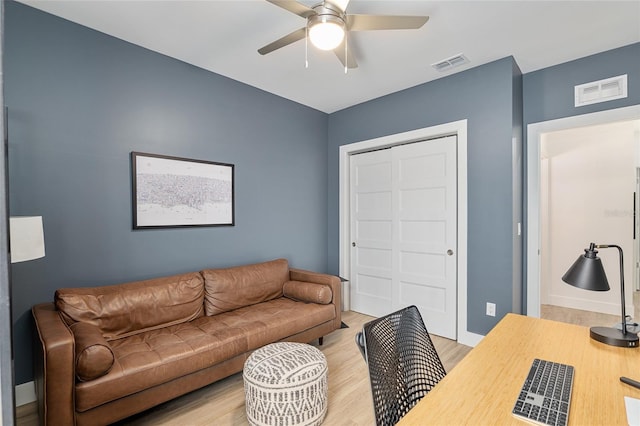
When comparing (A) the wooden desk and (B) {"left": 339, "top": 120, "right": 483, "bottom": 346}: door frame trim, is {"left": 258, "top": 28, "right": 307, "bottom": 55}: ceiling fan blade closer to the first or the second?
(B) {"left": 339, "top": 120, "right": 483, "bottom": 346}: door frame trim

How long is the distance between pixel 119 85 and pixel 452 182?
3098 mm

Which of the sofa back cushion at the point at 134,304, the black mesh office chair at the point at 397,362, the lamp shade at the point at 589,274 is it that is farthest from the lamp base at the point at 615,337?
the sofa back cushion at the point at 134,304

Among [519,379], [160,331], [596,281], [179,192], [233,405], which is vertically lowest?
[233,405]

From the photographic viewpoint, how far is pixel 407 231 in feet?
11.5

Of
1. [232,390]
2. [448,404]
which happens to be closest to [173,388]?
[232,390]

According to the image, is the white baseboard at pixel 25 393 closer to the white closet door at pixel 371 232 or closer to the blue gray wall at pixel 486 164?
the white closet door at pixel 371 232

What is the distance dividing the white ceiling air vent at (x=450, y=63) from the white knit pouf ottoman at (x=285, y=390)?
273cm

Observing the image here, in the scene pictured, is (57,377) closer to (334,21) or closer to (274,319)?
(274,319)

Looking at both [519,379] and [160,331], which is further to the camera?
[160,331]

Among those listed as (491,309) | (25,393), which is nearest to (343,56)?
(491,309)

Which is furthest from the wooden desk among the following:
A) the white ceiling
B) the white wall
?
the white wall

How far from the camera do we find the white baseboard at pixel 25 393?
6.79ft

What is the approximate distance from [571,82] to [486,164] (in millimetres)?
1016

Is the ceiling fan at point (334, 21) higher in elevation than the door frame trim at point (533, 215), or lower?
higher
